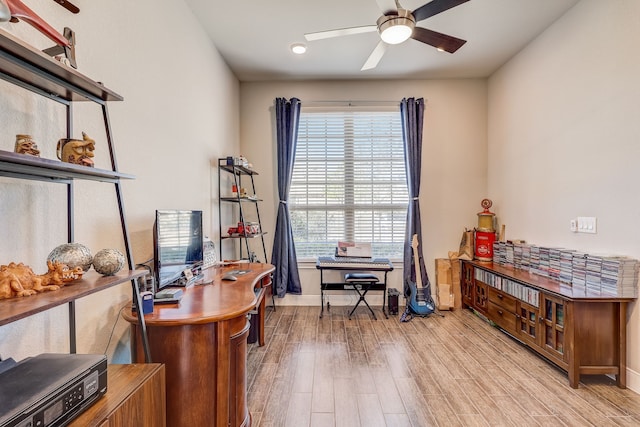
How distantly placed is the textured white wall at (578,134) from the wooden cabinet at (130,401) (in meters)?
3.12

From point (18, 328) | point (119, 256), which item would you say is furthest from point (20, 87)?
point (18, 328)

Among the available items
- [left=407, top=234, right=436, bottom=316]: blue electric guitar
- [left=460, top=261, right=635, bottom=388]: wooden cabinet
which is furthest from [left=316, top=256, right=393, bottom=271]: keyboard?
[left=460, top=261, right=635, bottom=388]: wooden cabinet

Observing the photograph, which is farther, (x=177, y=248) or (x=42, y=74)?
(x=177, y=248)

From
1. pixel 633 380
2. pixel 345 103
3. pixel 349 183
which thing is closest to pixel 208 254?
pixel 349 183

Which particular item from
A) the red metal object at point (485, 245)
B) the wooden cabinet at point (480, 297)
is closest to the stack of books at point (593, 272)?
the wooden cabinet at point (480, 297)

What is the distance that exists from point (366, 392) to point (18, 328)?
2016 mm

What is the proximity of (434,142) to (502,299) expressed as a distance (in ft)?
Result: 7.21

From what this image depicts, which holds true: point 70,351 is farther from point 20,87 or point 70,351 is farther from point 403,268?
point 403,268

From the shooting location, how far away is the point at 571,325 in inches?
87.9

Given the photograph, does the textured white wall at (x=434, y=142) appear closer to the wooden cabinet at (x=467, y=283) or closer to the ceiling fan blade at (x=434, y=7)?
the wooden cabinet at (x=467, y=283)

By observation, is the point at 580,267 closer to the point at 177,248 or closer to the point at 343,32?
the point at 343,32

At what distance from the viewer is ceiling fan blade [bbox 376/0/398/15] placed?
80.5 inches

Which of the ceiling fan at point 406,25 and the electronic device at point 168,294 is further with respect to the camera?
the ceiling fan at point 406,25

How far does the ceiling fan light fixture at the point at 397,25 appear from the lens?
2170 millimetres
